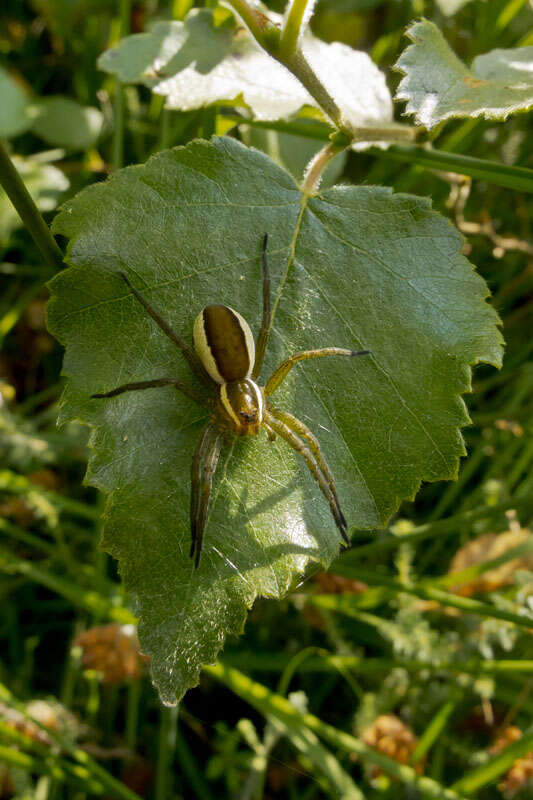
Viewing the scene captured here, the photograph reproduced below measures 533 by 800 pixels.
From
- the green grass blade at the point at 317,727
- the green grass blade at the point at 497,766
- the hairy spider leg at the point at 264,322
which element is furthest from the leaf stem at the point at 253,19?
the green grass blade at the point at 497,766

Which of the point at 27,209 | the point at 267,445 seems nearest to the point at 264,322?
the point at 267,445

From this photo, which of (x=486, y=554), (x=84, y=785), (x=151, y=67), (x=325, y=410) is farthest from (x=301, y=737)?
(x=151, y=67)

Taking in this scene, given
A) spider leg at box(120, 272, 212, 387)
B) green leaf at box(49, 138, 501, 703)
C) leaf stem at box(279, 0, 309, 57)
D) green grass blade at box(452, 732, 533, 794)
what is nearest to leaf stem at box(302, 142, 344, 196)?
green leaf at box(49, 138, 501, 703)

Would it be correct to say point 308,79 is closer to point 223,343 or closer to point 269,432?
point 223,343

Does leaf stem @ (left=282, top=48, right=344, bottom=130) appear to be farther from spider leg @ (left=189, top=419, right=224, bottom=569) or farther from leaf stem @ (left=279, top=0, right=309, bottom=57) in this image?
spider leg @ (left=189, top=419, right=224, bottom=569)

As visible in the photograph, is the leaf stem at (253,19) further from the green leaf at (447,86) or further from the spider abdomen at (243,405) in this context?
the spider abdomen at (243,405)

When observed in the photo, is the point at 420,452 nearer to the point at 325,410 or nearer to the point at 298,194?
the point at 325,410
